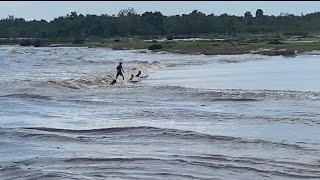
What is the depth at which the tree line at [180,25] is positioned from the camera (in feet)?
476

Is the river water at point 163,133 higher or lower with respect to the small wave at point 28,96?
higher

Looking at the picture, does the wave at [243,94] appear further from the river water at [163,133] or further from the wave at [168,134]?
the wave at [168,134]

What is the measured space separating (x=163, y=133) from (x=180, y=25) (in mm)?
136242

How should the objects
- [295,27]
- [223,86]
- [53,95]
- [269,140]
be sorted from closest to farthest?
1. [269,140]
2. [53,95]
3. [223,86]
4. [295,27]

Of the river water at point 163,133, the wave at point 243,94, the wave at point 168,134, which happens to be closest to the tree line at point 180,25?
the wave at point 243,94

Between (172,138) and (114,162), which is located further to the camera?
(172,138)

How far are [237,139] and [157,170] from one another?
4.02 meters

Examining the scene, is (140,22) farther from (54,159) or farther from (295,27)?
(54,159)

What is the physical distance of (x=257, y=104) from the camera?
23.0m

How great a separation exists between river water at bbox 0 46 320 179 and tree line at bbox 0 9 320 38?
366 feet

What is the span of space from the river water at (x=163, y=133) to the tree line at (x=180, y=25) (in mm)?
111514

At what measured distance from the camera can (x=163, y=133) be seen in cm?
1623

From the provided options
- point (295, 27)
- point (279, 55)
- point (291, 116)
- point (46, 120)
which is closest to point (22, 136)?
point (46, 120)

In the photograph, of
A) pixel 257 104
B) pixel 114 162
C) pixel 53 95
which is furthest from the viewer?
pixel 53 95
